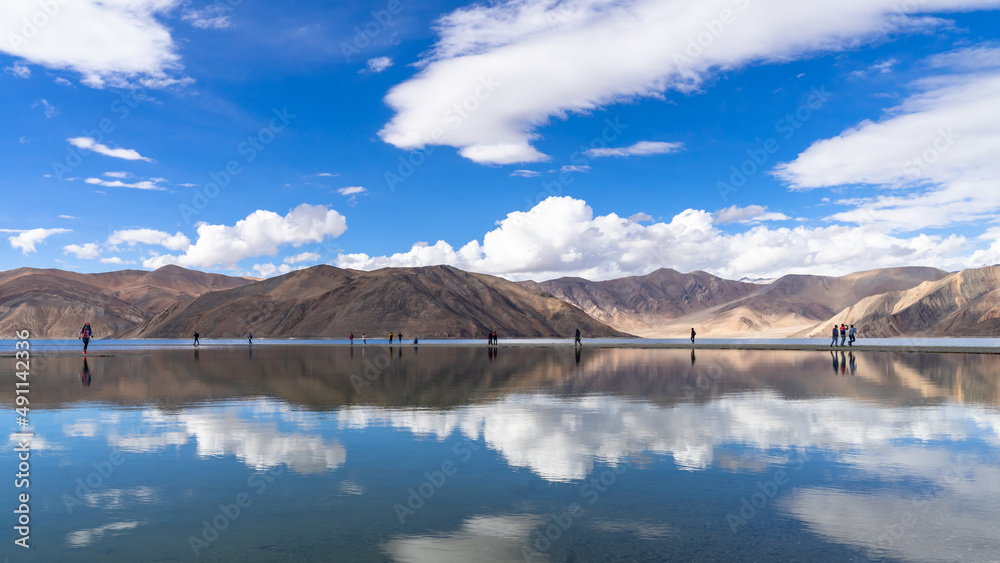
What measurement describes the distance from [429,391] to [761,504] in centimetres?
1573

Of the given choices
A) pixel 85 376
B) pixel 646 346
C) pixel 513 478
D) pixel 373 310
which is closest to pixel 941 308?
pixel 646 346

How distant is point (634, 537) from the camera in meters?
7.61

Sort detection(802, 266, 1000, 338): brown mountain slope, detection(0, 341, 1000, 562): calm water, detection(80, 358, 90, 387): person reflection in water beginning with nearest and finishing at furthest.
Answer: detection(0, 341, 1000, 562): calm water
detection(80, 358, 90, 387): person reflection in water
detection(802, 266, 1000, 338): brown mountain slope

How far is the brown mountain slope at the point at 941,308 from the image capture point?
6063 inches

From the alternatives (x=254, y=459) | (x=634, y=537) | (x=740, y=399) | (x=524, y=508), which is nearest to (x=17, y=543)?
(x=254, y=459)

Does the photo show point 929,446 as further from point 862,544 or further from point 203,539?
point 203,539

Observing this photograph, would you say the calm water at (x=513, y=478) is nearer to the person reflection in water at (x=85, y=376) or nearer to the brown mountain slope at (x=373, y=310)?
the person reflection in water at (x=85, y=376)

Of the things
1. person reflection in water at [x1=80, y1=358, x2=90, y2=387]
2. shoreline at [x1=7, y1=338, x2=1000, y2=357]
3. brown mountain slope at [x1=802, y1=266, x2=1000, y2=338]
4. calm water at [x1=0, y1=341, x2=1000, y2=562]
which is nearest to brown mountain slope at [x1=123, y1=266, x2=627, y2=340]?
shoreline at [x1=7, y1=338, x2=1000, y2=357]

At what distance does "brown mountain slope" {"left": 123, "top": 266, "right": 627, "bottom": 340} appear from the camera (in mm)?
154375

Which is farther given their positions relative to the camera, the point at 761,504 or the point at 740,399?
the point at 740,399

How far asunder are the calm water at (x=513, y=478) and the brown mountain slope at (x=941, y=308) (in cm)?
16083

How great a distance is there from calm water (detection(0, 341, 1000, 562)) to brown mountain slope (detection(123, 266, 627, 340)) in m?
131

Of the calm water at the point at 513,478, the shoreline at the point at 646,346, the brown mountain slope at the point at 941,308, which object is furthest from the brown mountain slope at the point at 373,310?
the calm water at the point at 513,478

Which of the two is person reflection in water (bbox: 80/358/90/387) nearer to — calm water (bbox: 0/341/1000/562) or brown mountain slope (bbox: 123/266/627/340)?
calm water (bbox: 0/341/1000/562)
